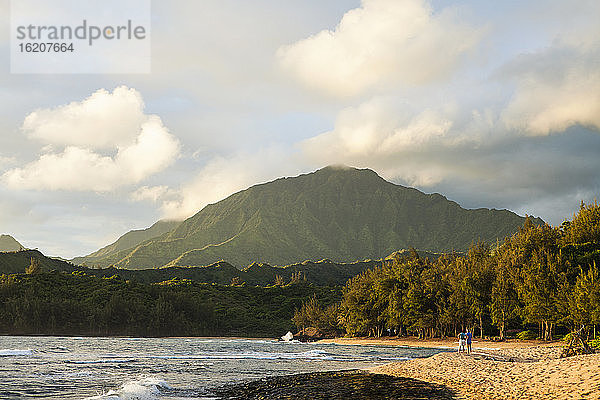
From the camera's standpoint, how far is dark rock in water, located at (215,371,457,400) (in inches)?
1228

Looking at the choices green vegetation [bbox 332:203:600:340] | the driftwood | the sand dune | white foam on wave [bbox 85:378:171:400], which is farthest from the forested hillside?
white foam on wave [bbox 85:378:171:400]

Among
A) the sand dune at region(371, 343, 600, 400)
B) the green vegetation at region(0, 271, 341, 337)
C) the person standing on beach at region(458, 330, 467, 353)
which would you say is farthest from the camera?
the green vegetation at region(0, 271, 341, 337)

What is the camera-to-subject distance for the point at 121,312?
173500mm

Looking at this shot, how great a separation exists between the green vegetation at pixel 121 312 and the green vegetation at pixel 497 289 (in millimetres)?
58962

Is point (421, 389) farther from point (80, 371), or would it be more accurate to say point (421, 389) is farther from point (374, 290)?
point (374, 290)

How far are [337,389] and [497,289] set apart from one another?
67.9m

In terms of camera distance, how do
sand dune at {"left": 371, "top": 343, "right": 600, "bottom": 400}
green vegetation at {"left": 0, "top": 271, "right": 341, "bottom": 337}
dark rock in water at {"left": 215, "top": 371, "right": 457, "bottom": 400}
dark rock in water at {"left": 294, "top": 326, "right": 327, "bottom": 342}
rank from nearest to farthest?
sand dune at {"left": 371, "top": 343, "right": 600, "bottom": 400}
dark rock in water at {"left": 215, "top": 371, "right": 457, "bottom": 400}
dark rock in water at {"left": 294, "top": 326, "right": 327, "bottom": 342}
green vegetation at {"left": 0, "top": 271, "right": 341, "bottom": 337}

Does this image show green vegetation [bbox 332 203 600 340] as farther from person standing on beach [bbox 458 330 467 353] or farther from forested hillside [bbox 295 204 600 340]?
person standing on beach [bbox 458 330 467 353]

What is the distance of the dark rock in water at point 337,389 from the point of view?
31.2 m

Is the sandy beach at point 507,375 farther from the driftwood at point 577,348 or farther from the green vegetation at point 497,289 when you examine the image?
the green vegetation at point 497,289

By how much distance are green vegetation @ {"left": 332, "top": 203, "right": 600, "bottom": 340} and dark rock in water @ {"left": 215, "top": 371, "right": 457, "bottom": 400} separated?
39792mm

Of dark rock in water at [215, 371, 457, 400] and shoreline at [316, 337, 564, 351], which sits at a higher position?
dark rock in water at [215, 371, 457, 400]

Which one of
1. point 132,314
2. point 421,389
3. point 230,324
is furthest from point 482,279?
point 132,314

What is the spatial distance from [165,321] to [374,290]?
273 ft
